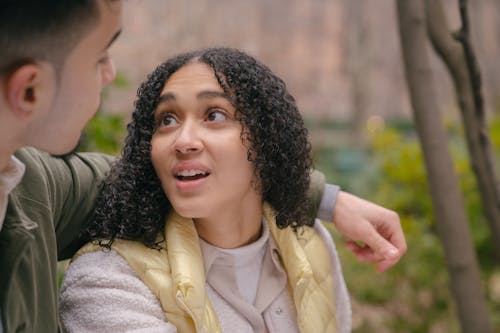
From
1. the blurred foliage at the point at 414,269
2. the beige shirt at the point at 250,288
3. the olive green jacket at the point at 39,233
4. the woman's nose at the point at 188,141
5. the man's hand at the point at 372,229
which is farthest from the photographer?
the blurred foliage at the point at 414,269

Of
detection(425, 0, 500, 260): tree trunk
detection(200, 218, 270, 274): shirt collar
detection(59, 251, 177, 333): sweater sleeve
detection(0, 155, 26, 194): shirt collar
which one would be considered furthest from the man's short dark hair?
detection(425, 0, 500, 260): tree trunk

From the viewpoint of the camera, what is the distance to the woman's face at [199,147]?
1.51 m

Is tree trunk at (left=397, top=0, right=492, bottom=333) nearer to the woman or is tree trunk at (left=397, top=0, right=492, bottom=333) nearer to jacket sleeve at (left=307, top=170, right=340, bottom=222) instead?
jacket sleeve at (left=307, top=170, right=340, bottom=222)

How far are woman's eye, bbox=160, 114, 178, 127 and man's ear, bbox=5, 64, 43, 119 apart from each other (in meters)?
0.54

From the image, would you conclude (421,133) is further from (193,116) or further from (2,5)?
(2,5)

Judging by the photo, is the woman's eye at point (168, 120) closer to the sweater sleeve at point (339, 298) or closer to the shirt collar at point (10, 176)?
the shirt collar at point (10, 176)

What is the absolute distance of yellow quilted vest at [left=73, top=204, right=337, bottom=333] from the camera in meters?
1.48

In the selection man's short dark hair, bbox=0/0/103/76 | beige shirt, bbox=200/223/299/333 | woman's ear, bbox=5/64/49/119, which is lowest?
beige shirt, bbox=200/223/299/333

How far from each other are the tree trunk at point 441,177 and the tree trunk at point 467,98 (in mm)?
105

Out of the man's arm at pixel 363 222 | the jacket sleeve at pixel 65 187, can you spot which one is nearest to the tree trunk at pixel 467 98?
the man's arm at pixel 363 222

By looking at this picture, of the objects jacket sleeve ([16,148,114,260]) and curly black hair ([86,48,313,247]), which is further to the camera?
curly black hair ([86,48,313,247])

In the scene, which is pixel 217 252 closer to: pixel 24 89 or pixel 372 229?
pixel 372 229

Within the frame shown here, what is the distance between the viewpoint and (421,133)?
2.25 meters

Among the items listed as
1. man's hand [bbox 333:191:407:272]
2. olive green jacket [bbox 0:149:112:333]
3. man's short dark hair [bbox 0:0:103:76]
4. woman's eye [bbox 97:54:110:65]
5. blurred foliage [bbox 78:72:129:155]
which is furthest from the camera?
blurred foliage [bbox 78:72:129:155]
